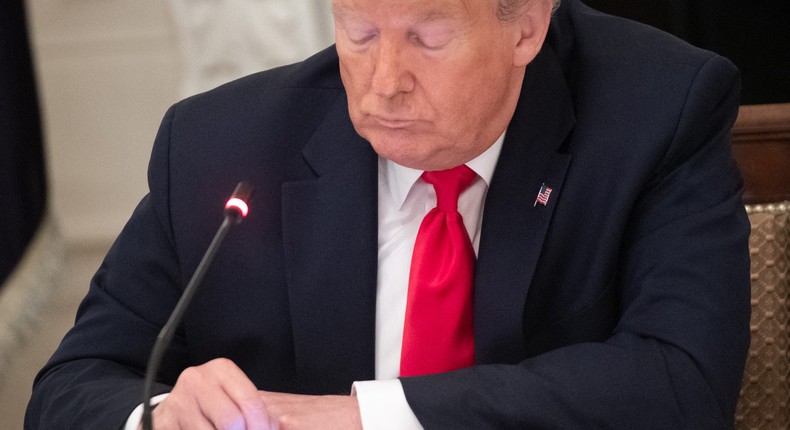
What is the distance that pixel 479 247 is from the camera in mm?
1775

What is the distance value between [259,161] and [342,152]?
0.14m

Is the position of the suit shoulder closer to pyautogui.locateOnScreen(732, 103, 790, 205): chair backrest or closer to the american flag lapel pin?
the american flag lapel pin

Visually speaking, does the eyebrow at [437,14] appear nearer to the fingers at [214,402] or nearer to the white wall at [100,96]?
the fingers at [214,402]

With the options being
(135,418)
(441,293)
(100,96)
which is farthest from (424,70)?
(100,96)

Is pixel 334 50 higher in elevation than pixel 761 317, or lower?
higher

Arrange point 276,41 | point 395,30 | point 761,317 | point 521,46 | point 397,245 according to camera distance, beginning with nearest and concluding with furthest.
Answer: point 395,30 < point 521,46 < point 397,245 < point 761,317 < point 276,41

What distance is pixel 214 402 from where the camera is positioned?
4.92ft

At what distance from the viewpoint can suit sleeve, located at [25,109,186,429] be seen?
1.81 meters

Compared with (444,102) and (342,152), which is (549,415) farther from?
(342,152)

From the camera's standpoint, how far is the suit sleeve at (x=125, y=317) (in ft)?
5.94

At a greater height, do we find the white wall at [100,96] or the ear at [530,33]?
the ear at [530,33]

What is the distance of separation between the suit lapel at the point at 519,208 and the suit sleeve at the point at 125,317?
52 cm

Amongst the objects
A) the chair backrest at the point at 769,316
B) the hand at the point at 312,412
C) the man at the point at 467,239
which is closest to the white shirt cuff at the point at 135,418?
the man at the point at 467,239

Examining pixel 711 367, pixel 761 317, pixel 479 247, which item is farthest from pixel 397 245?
pixel 761 317
